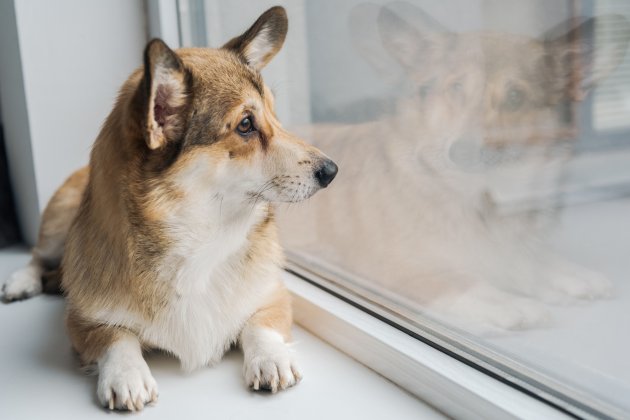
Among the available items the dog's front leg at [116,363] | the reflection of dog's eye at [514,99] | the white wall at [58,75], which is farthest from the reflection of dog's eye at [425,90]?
the white wall at [58,75]

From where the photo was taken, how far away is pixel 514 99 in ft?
3.91

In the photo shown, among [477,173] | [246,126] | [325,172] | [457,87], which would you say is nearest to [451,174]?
[477,173]

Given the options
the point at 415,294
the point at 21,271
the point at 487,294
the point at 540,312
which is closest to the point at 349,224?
the point at 415,294

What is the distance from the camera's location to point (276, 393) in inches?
42.5

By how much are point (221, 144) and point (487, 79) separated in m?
0.57

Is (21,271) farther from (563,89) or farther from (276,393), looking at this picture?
(563,89)

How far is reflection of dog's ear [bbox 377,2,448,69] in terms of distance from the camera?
4.48 feet

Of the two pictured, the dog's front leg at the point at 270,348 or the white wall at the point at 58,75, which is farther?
the white wall at the point at 58,75

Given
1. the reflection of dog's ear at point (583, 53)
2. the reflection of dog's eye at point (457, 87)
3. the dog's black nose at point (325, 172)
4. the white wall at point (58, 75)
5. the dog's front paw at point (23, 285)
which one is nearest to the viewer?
the reflection of dog's ear at point (583, 53)

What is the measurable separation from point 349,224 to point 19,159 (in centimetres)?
112

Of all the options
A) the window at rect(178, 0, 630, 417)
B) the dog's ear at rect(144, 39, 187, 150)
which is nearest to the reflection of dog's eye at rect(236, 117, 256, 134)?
the dog's ear at rect(144, 39, 187, 150)

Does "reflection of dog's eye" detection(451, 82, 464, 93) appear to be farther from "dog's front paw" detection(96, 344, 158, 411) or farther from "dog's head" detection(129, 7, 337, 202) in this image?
"dog's front paw" detection(96, 344, 158, 411)

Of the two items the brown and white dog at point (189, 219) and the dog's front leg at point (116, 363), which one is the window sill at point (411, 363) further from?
the dog's front leg at point (116, 363)

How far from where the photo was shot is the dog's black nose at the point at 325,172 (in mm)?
1094
